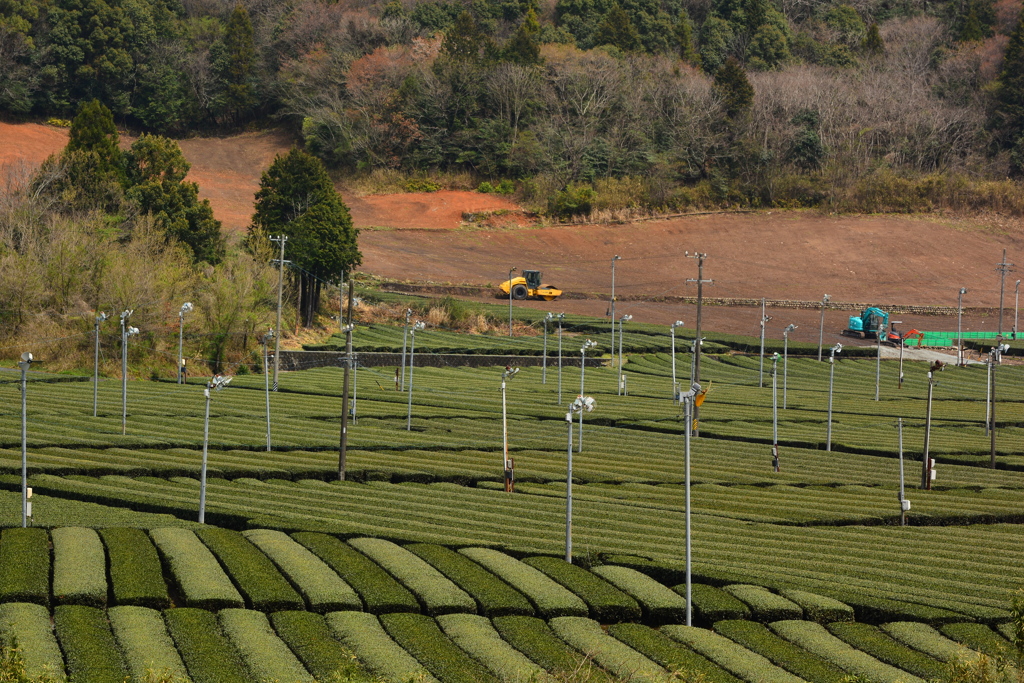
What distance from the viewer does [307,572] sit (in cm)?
4003

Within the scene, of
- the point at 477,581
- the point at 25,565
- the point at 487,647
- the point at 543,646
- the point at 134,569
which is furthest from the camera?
the point at 477,581

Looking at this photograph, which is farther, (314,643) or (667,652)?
(667,652)

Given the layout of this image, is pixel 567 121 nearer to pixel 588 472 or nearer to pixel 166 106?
pixel 166 106

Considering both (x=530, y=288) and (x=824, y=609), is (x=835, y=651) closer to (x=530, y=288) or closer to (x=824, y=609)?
(x=824, y=609)

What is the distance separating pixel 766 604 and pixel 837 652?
386cm

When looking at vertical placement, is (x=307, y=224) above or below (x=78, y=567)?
above

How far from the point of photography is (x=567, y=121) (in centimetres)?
15038

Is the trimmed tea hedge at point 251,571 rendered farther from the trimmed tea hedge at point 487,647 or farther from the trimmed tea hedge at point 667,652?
the trimmed tea hedge at point 667,652

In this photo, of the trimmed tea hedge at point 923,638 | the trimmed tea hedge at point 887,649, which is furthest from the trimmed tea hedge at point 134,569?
the trimmed tea hedge at point 923,638

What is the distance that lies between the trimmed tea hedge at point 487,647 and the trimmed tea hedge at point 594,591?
12.8ft

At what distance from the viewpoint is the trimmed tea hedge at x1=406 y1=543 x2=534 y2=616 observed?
38156 mm

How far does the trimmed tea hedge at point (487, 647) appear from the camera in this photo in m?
32.6

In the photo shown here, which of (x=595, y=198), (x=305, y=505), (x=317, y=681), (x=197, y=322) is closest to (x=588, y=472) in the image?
(x=305, y=505)

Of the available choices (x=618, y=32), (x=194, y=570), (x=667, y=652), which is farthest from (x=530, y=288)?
(x=667, y=652)
